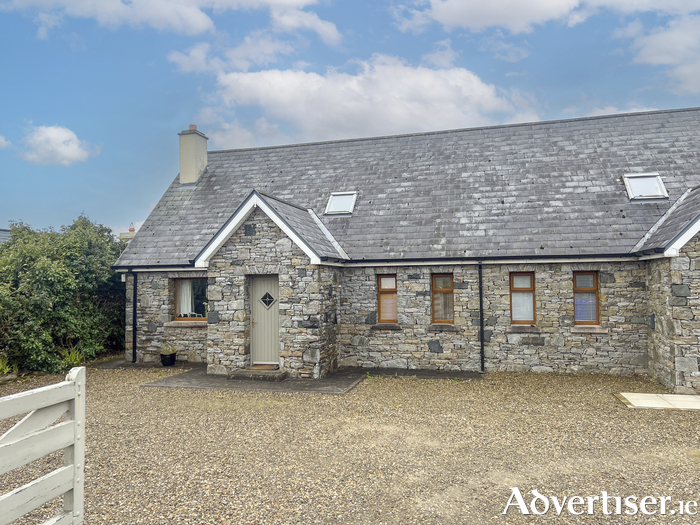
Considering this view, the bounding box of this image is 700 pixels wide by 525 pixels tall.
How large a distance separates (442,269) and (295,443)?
6.91m

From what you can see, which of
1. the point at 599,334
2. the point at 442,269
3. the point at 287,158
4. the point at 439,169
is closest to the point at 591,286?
the point at 599,334

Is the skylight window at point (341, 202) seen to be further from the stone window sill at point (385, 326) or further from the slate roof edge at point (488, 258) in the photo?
the stone window sill at point (385, 326)

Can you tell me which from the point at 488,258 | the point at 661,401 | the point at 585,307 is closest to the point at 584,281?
the point at 585,307

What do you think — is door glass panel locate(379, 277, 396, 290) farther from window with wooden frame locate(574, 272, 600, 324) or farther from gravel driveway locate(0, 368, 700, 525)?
window with wooden frame locate(574, 272, 600, 324)

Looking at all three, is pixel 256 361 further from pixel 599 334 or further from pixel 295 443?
pixel 599 334

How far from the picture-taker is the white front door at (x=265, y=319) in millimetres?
12578

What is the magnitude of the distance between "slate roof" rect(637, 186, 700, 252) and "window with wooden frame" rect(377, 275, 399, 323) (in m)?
6.17

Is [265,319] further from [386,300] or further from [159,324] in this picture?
[159,324]

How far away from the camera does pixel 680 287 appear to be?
10.1m

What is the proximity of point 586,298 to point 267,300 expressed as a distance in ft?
27.2

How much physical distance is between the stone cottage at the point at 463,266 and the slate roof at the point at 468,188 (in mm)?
58

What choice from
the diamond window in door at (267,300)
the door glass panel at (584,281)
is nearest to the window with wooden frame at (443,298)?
the door glass panel at (584,281)

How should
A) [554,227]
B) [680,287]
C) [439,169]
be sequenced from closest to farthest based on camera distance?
[680,287]
[554,227]
[439,169]

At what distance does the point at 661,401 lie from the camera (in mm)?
9516
